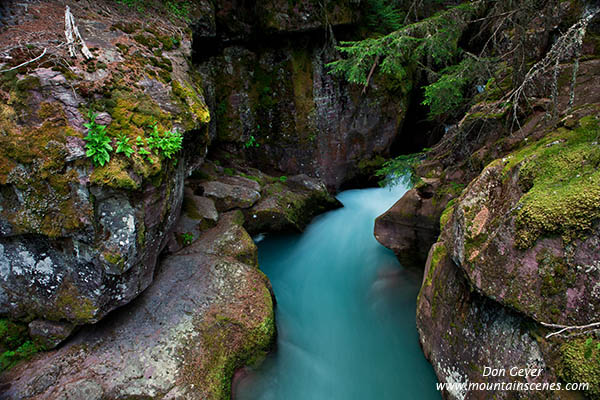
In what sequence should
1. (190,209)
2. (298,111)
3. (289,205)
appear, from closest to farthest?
Result: (190,209)
(289,205)
(298,111)

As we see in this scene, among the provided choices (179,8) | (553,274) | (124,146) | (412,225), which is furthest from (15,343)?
(179,8)

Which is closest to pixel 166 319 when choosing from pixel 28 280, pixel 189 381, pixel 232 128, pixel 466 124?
pixel 189 381

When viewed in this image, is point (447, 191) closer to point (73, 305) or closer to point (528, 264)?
point (528, 264)

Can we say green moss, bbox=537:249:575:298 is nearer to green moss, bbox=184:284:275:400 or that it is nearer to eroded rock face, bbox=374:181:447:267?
eroded rock face, bbox=374:181:447:267

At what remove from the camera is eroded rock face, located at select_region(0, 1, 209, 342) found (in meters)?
3.47

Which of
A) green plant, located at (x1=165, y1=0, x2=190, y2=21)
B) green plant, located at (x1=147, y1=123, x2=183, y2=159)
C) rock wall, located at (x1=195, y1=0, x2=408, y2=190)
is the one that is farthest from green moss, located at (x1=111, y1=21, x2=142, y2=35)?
rock wall, located at (x1=195, y1=0, x2=408, y2=190)

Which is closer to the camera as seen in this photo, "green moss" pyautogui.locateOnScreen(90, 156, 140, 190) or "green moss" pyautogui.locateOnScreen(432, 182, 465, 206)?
"green moss" pyautogui.locateOnScreen(90, 156, 140, 190)

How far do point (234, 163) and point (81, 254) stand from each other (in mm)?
6504

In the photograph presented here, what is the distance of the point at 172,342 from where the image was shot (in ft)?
13.4

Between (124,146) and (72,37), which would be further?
(72,37)

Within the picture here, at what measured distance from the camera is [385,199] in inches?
385

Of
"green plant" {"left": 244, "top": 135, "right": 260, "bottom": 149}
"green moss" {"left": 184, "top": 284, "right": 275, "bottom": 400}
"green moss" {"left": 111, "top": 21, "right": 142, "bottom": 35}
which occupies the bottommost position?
"green moss" {"left": 184, "top": 284, "right": 275, "bottom": 400}

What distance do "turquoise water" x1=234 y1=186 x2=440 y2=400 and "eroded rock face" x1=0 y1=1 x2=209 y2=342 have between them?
2587 millimetres

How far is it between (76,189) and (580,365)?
5.35m
